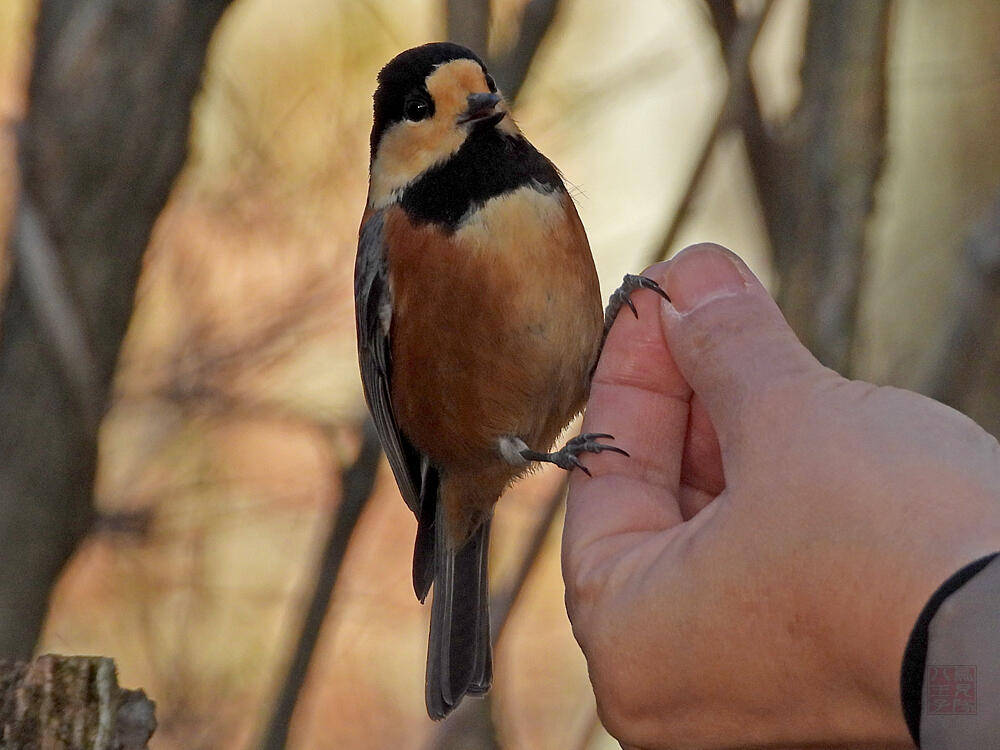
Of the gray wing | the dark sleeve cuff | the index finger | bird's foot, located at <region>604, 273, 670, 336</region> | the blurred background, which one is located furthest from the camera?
the blurred background

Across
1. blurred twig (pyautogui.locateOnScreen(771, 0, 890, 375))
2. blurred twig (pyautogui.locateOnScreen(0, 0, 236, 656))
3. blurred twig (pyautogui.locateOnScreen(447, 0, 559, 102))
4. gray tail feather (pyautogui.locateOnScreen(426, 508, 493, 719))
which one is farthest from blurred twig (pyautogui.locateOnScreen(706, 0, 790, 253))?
blurred twig (pyautogui.locateOnScreen(0, 0, 236, 656))

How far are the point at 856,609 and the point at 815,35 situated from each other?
1660mm

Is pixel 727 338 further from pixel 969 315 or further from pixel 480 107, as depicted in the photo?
pixel 969 315

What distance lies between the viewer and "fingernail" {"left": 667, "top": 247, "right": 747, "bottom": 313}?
2.06 metres

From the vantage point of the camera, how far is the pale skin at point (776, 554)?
4.85 ft

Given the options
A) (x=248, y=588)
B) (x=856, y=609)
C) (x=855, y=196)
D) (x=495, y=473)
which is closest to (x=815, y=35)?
(x=855, y=196)

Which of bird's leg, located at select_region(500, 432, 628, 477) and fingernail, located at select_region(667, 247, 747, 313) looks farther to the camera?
bird's leg, located at select_region(500, 432, 628, 477)

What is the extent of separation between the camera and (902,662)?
1.41 metres

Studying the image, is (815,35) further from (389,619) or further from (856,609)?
(389,619)

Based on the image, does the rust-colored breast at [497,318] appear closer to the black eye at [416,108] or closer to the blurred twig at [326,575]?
the black eye at [416,108]

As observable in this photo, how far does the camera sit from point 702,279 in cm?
210

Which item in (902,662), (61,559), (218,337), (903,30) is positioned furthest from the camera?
(903,30)

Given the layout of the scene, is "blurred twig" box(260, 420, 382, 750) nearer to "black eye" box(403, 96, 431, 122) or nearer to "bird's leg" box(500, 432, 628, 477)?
"bird's leg" box(500, 432, 628, 477)

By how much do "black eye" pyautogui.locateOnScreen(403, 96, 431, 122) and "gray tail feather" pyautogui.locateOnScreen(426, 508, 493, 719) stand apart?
37.3 inches
